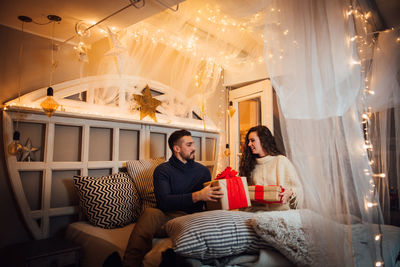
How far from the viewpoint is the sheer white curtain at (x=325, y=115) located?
96 cm

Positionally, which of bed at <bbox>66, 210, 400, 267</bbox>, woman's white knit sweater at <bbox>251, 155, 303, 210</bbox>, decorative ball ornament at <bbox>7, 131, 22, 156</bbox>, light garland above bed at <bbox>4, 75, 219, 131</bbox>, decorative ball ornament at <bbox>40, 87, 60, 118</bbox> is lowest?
bed at <bbox>66, 210, 400, 267</bbox>

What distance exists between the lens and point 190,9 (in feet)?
7.29

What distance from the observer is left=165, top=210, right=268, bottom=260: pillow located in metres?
1.00

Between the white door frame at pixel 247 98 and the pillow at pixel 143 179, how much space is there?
144 centimetres

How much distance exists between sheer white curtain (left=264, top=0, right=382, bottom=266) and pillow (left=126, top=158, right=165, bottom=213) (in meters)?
1.42

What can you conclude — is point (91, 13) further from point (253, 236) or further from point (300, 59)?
point (253, 236)

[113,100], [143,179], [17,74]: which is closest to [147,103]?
[113,100]

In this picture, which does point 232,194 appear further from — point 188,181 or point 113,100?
point 113,100

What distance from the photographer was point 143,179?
2.19 m

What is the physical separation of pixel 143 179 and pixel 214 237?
1303 millimetres

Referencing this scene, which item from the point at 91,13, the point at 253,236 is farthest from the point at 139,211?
the point at 91,13

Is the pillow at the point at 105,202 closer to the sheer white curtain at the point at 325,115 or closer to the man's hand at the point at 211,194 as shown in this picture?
the man's hand at the point at 211,194

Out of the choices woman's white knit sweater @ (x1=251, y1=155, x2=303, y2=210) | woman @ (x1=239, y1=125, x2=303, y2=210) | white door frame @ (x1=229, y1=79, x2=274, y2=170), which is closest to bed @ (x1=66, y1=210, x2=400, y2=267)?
woman @ (x1=239, y1=125, x2=303, y2=210)

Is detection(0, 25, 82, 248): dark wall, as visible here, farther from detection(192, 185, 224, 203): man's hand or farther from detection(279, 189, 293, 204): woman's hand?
detection(279, 189, 293, 204): woman's hand
